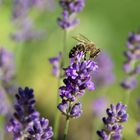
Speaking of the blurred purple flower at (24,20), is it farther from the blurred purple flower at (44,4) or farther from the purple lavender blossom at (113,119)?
the purple lavender blossom at (113,119)

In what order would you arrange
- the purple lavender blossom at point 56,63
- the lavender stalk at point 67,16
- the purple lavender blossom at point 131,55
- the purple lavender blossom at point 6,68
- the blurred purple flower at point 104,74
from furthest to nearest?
the blurred purple flower at point 104,74
the purple lavender blossom at point 6,68
the purple lavender blossom at point 131,55
the purple lavender blossom at point 56,63
the lavender stalk at point 67,16

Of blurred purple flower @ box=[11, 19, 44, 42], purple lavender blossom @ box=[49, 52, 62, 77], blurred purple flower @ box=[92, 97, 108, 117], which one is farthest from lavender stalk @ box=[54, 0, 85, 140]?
blurred purple flower @ box=[11, 19, 44, 42]

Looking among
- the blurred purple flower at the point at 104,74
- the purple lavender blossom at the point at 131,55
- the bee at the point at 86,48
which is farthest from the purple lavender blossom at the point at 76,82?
the blurred purple flower at the point at 104,74

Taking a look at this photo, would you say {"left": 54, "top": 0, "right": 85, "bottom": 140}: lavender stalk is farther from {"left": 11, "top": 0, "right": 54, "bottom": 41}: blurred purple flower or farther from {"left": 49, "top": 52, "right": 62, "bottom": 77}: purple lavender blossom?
{"left": 11, "top": 0, "right": 54, "bottom": 41}: blurred purple flower

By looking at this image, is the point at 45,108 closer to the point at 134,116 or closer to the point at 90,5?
the point at 134,116

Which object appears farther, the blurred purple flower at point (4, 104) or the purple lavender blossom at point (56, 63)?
the blurred purple flower at point (4, 104)

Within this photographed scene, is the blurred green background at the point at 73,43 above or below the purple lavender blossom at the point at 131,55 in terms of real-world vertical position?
above

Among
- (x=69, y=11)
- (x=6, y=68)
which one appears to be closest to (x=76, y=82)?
(x=69, y=11)
